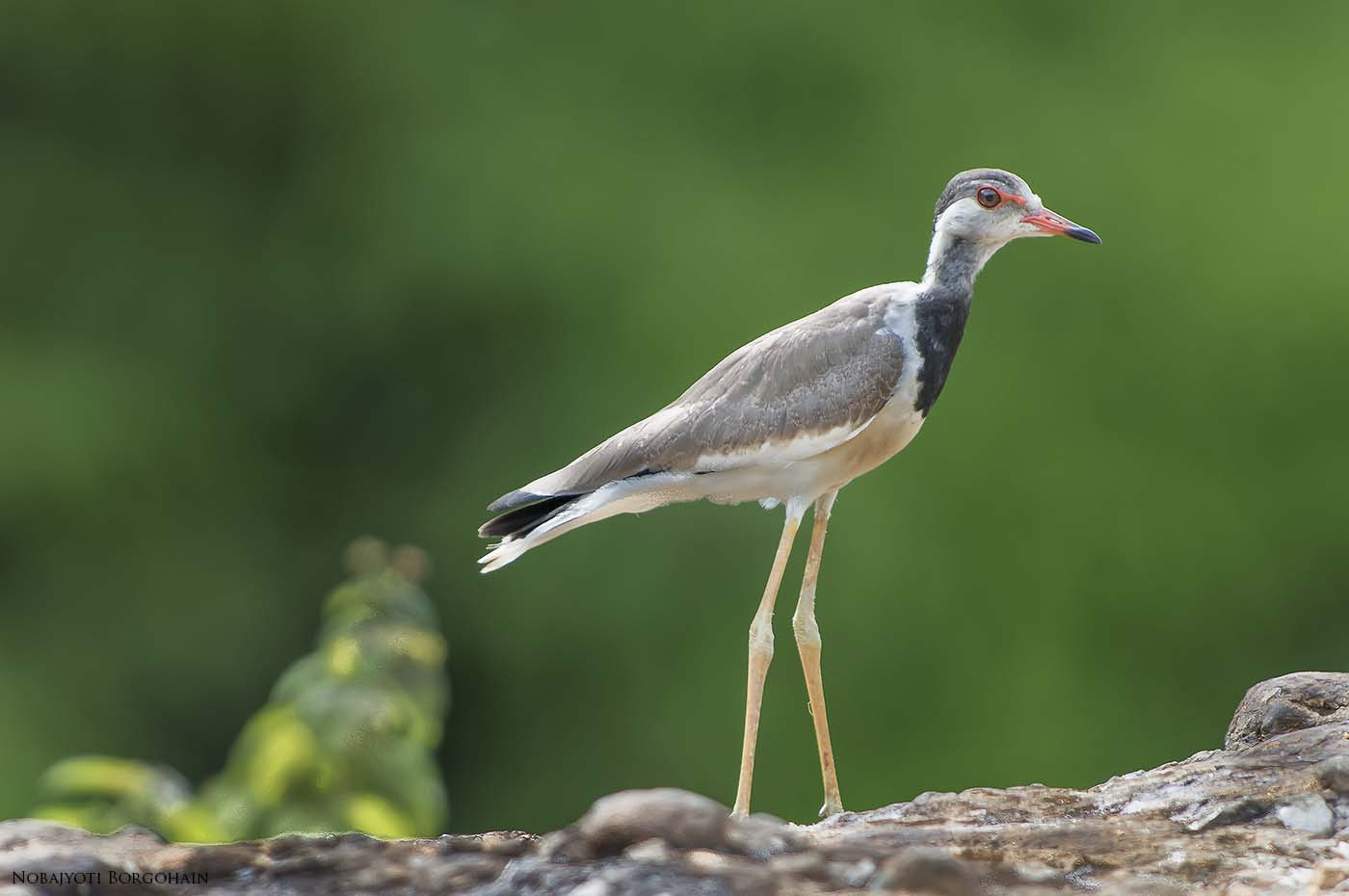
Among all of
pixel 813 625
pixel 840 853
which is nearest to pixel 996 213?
pixel 813 625

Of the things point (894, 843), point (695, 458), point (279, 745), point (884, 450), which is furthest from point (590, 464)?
point (894, 843)

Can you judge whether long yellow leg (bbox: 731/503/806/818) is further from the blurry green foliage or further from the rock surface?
the blurry green foliage

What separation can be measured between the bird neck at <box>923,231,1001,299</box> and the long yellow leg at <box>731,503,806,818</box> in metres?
0.76

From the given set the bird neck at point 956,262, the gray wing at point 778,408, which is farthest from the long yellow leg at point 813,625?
the bird neck at point 956,262

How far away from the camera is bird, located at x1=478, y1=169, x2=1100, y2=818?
4793mm

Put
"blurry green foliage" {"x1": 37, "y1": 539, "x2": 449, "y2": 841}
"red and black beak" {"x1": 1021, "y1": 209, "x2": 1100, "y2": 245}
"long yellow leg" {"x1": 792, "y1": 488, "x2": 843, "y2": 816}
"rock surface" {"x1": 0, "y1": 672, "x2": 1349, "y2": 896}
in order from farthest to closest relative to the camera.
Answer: "long yellow leg" {"x1": 792, "y1": 488, "x2": 843, "y2": 816}
"red and black beak" {"x1": 1021, "y1": 209, "x2": 1100, "y2": 245}
"blurry green foliage" {"x1": 37, "y1": 539, "x2": 449, "y2": 841}
"rock surface" {"x1": 0, "y1": 672, "x2": 1349, "y2": 896}

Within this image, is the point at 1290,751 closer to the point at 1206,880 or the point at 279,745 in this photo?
the point at 1206,880

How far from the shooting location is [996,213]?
4918 millimetres

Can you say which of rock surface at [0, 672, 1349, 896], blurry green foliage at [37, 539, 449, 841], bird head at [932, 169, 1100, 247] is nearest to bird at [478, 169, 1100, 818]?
bird head at [932, 169, 1100, 247]

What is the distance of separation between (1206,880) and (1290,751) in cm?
82

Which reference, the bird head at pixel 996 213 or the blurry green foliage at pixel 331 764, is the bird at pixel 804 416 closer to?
the bird head at pixel 996 213

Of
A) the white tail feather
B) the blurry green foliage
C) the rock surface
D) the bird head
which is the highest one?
the bird head

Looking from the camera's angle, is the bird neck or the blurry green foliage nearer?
the blurry green foliage

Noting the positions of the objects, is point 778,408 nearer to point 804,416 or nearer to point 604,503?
point 804,416
